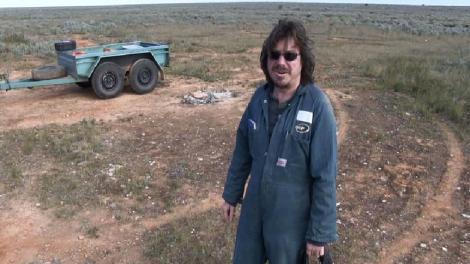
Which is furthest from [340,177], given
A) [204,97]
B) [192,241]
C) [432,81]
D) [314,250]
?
[432,81]

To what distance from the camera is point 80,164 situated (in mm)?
6156

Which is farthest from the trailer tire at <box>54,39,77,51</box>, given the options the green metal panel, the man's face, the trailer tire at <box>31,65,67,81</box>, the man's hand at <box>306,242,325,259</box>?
the man's hand at <box>306,242,325,259</box>

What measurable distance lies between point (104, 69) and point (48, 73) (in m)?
1.11

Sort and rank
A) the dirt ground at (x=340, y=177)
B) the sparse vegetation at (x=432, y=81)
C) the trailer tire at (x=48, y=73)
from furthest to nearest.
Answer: the sparse vegetation at (x=432, y=81) < the trailer tire at (x=48, y=73) < the dirt ground at (x=340, y=177)

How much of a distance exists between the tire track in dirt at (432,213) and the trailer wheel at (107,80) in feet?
21.8

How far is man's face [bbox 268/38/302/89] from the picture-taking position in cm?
241

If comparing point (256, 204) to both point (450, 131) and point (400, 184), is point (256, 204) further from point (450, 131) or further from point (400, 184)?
point (450, 131)

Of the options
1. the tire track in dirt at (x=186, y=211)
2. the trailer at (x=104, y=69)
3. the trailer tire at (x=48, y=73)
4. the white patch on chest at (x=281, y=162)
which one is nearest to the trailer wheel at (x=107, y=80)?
the trailer at (x=104, y=69)

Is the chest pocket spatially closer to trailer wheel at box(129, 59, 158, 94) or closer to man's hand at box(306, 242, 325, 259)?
man's hand at box(306, 242, 325, 259)

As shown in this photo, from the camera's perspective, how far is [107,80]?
940cm

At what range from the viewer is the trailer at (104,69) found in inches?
348

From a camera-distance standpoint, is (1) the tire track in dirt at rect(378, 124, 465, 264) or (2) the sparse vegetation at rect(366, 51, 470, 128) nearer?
(1) the tire track in dirt at rect(378, 124, 465, 264)

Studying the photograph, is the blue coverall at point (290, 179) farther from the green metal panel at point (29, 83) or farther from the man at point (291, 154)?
the green metal panel at point (29, 83)

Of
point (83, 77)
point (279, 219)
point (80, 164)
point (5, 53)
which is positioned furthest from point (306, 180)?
point (5, 53)
